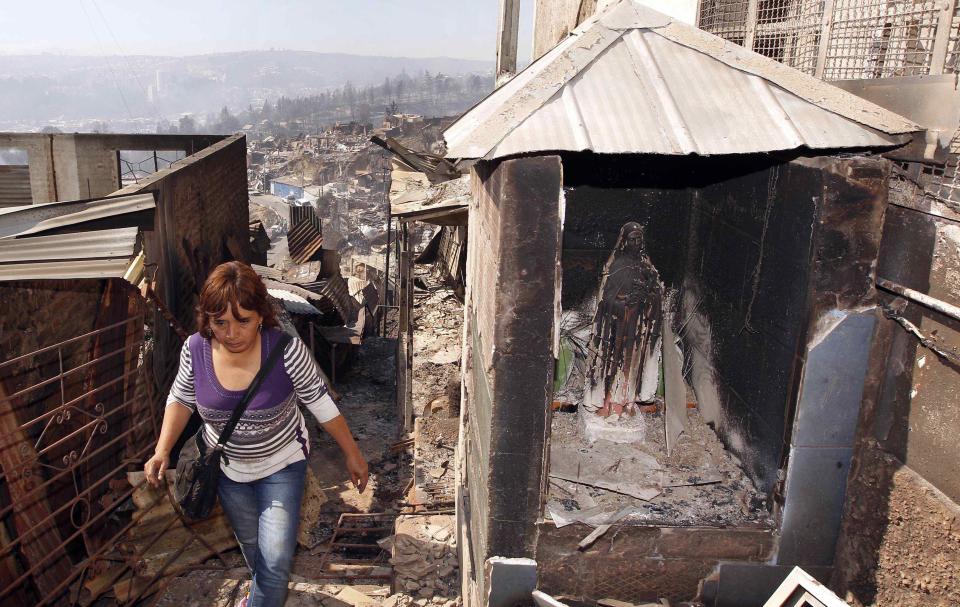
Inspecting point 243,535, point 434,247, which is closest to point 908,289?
point 243,535

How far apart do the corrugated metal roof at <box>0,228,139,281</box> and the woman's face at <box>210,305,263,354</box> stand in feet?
4.55

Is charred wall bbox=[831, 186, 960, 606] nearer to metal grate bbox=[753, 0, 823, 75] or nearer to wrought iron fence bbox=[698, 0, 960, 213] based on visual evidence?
wrought iron fence bbox=[698, 0, 960, 213]

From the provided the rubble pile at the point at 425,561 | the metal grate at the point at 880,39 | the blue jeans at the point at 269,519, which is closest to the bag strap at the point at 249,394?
the blue jeans at the point at 269,519

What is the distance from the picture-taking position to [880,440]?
3.57 metres

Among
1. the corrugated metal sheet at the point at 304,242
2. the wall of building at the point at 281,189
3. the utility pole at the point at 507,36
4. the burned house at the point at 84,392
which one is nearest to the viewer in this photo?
the burned house at the point at 84,392

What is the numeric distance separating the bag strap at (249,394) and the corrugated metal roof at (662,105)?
1.35 metres

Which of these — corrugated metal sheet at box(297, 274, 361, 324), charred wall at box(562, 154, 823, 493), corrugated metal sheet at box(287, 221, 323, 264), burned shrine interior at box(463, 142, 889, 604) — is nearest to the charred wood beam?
corrugated metal sheet at box(297, 274, 361, 324)

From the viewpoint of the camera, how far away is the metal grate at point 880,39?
383 centimetres

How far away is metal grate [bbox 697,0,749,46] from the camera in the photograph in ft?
20.4

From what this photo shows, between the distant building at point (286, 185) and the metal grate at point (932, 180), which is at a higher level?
the metal grate at point (932, 180)

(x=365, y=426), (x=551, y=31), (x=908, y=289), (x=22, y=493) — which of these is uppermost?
(x=551, y=31)

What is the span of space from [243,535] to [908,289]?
3.55 meters

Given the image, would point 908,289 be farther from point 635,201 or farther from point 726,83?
point 635,201

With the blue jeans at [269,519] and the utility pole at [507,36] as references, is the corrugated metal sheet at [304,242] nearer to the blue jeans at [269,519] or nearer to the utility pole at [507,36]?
the utility pole at [507,36]
